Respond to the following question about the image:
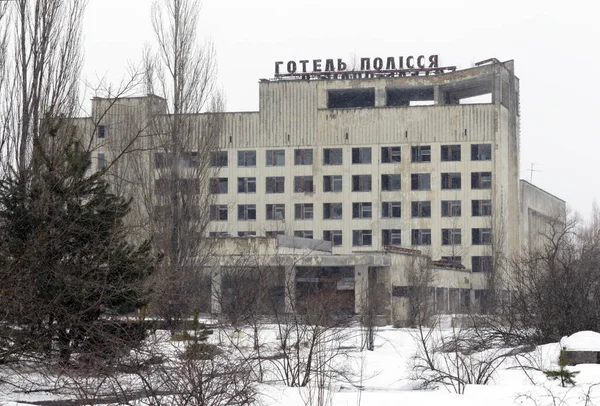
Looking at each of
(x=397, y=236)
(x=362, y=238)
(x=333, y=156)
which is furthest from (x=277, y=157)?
(x=397, y=236)

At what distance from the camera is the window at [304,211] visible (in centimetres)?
7644

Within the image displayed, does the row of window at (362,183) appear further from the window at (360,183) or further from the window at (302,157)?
the window at (302,157)

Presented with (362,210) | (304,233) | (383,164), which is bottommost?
(304,233)

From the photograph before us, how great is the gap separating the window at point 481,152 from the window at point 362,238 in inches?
387

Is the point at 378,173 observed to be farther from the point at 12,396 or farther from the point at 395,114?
the point at 12,396

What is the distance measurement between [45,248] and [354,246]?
59.6 metres

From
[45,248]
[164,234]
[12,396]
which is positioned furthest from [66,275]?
[164,234]

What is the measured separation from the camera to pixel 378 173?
248ft

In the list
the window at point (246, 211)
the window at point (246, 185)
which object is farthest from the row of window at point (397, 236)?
the window at point (246, 185)

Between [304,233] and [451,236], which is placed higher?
[304,233]

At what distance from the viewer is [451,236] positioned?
74062 millimetres

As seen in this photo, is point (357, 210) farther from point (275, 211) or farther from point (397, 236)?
point (275, 211)

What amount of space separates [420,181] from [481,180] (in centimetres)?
465

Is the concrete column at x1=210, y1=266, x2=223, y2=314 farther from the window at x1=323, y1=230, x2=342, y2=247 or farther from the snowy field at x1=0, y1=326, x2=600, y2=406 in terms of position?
the snowy field at x1=0, y1=326, x2=600, y2=406
